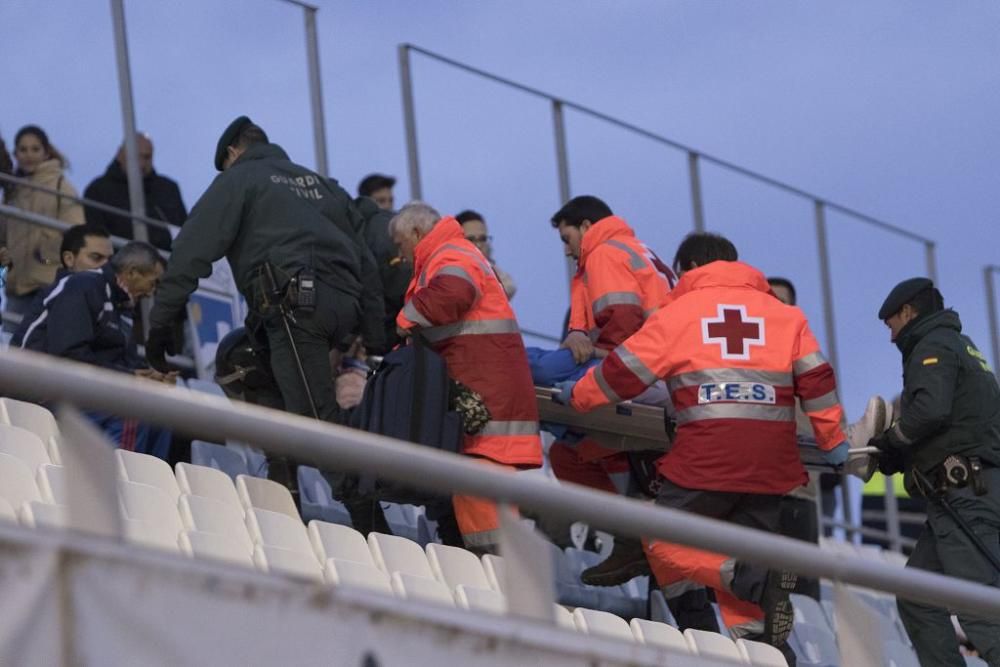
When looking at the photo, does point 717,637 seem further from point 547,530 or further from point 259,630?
point 259,630

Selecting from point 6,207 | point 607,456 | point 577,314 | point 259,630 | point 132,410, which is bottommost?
point 259,630

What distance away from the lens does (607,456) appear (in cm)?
830

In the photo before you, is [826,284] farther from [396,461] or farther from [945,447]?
[396,461]

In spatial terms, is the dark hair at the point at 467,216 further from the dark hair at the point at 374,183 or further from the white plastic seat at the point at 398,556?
the white plastic seat at the point at 398,556

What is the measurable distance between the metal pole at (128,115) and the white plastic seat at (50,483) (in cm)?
445

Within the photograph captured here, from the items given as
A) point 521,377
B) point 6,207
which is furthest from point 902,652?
point 6,207

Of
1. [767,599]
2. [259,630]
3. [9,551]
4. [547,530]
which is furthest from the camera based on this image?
[547,530]

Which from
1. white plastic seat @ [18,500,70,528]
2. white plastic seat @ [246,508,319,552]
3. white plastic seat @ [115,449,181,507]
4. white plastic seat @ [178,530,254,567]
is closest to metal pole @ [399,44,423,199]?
white plastic seat @ [115,449,181,507]

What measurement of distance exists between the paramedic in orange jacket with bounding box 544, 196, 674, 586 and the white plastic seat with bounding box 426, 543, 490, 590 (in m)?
1.00

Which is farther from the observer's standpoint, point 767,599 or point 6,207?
point 6,207

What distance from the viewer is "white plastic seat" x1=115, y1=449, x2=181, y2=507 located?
21.4ft

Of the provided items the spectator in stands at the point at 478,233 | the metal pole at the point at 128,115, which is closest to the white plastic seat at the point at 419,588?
the spectator in stands at the point at 478,233

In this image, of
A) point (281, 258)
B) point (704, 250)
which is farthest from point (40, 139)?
point (704, 250)

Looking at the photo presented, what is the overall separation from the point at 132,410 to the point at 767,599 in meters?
3.96
